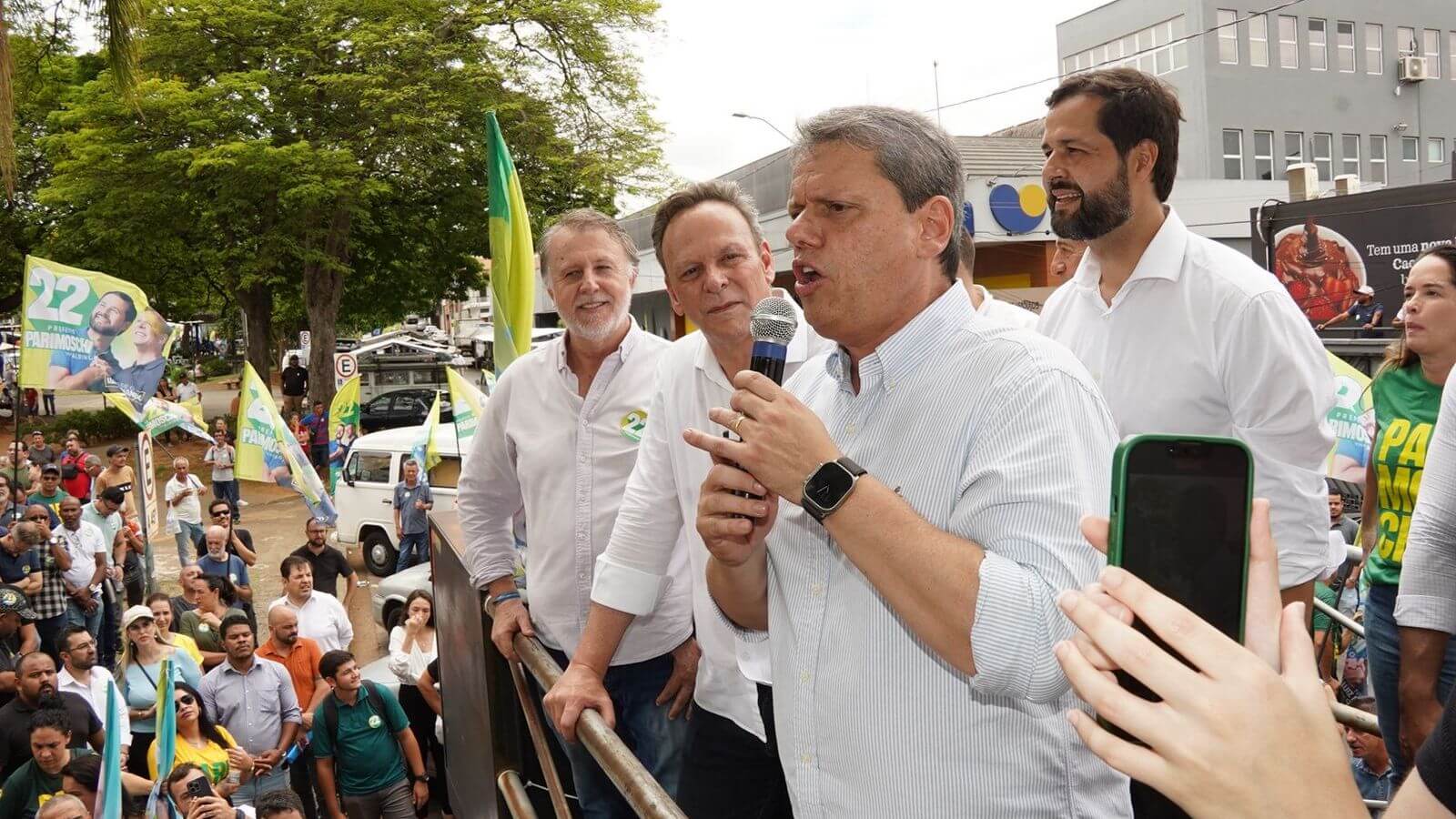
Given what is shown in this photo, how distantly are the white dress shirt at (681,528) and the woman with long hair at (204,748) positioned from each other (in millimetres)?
5152

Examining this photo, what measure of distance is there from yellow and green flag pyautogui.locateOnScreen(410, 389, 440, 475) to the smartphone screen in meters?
10.9

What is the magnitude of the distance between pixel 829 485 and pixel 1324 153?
131 ft

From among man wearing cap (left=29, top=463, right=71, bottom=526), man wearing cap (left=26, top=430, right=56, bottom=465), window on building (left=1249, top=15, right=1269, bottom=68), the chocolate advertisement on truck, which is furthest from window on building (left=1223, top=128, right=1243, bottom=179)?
man wearing cap (left=29, top=463, right=71, bottom=526)

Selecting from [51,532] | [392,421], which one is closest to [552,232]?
[51,532]

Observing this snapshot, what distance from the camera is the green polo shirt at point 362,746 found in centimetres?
731

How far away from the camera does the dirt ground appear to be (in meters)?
13.7

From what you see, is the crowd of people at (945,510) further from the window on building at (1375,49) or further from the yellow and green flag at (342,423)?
the window on building at (1375,49)

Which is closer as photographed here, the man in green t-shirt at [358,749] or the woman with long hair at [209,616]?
the man in green t-shirt at [358,749]

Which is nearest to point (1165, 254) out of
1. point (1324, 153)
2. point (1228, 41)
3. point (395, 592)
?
point (395, 592)

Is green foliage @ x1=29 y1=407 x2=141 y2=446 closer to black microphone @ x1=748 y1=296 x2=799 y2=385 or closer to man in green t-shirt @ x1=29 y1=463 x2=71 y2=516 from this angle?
man in green t-shirt @ x1=29 y1=463 x2=71 y2=516

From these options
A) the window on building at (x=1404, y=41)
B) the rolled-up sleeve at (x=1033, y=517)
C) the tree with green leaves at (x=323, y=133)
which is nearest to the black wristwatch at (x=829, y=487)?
the rolled-up sleeve at (x=1033, y=517)

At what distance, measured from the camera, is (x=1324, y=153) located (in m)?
35.9

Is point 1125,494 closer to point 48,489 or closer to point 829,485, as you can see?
point 829,485

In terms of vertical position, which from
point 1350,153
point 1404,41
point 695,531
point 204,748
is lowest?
point 204,748
